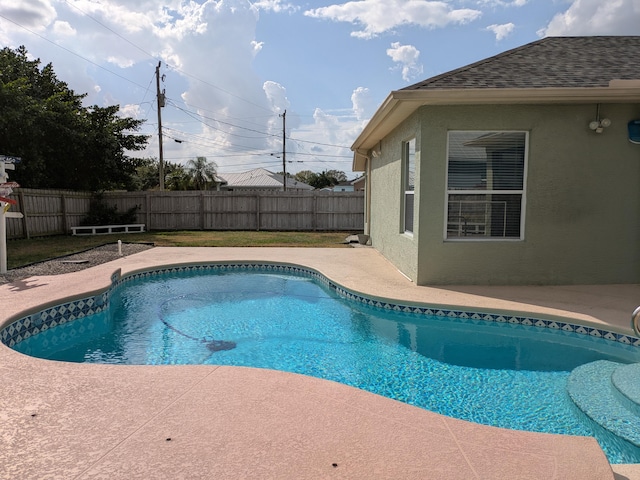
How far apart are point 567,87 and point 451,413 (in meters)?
5.20

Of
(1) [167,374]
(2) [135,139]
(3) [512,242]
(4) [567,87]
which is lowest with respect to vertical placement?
(1) [167,374]

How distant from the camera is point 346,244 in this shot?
14.0m

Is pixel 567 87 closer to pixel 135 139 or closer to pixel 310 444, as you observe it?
pixel 310 444

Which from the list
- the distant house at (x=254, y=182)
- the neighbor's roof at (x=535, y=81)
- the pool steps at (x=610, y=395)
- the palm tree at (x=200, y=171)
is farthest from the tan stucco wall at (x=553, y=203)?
the distant house at (x=254, y=182)

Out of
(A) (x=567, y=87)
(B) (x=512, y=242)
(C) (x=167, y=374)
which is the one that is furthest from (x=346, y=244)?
(C) (x=167, y=374)

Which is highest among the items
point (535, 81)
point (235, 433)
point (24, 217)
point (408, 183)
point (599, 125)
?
point (535, 81)

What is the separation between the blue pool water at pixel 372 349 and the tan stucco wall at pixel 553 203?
5.49 ft

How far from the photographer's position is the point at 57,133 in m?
16.5

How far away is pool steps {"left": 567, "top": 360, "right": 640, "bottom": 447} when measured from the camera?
3.30 meters

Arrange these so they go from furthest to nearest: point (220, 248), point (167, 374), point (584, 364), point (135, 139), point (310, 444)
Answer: point (135, 139)
point (220, 248)
point (584, 364)
point (167, 374)
point (310, 444)

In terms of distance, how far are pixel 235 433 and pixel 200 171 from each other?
34.2 metres

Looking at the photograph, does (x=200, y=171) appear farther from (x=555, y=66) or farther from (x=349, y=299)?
(x=555, y=66)

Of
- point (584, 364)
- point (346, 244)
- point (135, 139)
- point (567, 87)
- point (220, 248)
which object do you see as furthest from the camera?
point (135, 139)

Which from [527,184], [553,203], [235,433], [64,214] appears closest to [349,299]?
[527,184]
